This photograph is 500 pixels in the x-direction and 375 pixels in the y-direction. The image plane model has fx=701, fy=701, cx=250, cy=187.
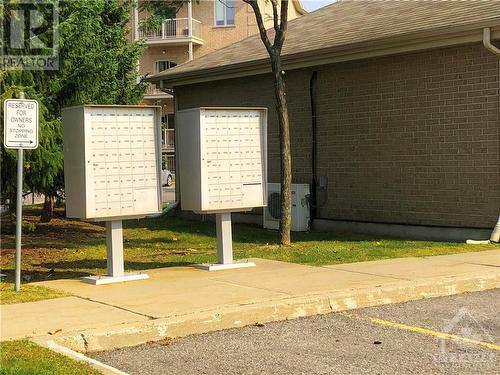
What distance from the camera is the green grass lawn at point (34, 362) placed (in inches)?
194

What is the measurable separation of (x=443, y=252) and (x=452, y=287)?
10.5 ft

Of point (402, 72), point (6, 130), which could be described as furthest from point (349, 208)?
point (6, 130)

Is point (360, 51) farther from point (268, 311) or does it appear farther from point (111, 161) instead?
point (268, 311)

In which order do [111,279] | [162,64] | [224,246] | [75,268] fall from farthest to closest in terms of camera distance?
[162,64], [75,268], [224,246], [111,279]

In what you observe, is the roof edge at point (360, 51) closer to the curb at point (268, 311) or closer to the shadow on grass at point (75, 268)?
the curb at point (268, 311)

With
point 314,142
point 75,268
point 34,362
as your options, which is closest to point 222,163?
point 75,268

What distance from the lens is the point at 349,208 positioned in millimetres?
15969

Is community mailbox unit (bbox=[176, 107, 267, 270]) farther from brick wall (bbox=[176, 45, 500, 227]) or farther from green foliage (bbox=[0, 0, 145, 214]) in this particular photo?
brick wall (bbox=[176, 45, 500, 227])

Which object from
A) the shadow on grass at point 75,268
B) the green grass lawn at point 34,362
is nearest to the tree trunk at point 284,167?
the shadow on grass at point 75,268

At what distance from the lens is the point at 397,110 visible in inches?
584

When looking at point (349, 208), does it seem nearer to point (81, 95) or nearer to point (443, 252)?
point (443, 252)

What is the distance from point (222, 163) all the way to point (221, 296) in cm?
268

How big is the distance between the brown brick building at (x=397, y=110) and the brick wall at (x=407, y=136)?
0.02 meters

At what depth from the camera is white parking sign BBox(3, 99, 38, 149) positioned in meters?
7.92
